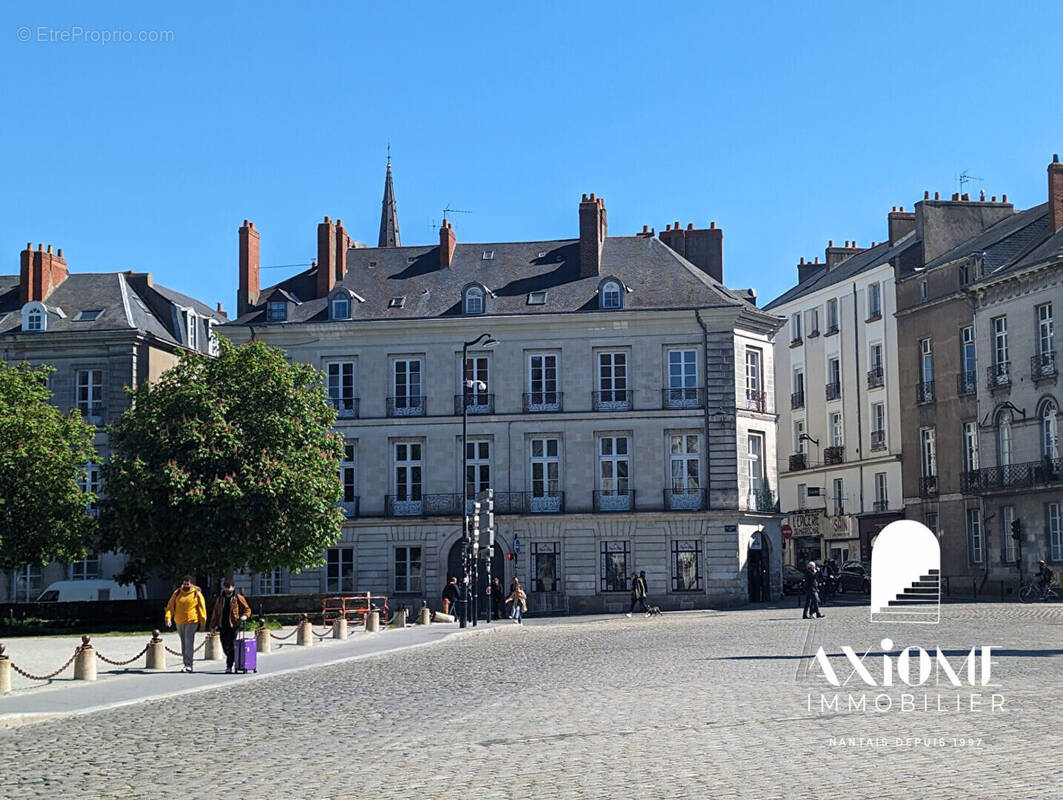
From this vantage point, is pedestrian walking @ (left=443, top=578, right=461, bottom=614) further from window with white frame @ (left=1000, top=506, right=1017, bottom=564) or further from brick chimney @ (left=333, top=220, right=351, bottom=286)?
window with white frame @ (left=1000, top=506, right=1017, bottom=564)

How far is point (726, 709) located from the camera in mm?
15469

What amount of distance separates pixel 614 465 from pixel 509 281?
8.33m

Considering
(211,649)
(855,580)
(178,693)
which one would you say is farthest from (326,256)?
(178,693)

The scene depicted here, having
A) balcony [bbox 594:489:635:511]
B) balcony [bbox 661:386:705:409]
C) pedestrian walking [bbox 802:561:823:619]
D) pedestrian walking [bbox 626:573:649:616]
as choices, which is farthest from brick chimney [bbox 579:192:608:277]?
pedestrian walking [bbox 802:561:823:619]

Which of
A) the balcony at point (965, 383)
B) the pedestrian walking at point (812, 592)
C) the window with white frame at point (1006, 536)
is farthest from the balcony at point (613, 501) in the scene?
the pedestrian walking at point (812, 592)

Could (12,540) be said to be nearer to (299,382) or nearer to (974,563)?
(299,382)

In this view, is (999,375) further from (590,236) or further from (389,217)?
(389,217)

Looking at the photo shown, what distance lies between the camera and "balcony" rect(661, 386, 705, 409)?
52.1 metres

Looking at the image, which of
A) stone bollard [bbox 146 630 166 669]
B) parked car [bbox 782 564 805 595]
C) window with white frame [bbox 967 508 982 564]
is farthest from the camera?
parked car [bbox 782 564 805 595]

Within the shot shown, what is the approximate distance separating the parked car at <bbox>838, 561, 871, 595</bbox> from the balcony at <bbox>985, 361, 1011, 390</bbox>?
9629 millimetres

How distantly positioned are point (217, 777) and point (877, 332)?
55289mm

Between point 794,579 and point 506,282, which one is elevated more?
point 506,282

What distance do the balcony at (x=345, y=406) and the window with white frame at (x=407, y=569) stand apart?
204 inches

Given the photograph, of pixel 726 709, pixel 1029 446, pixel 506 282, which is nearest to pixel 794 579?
pixel 1029 446
